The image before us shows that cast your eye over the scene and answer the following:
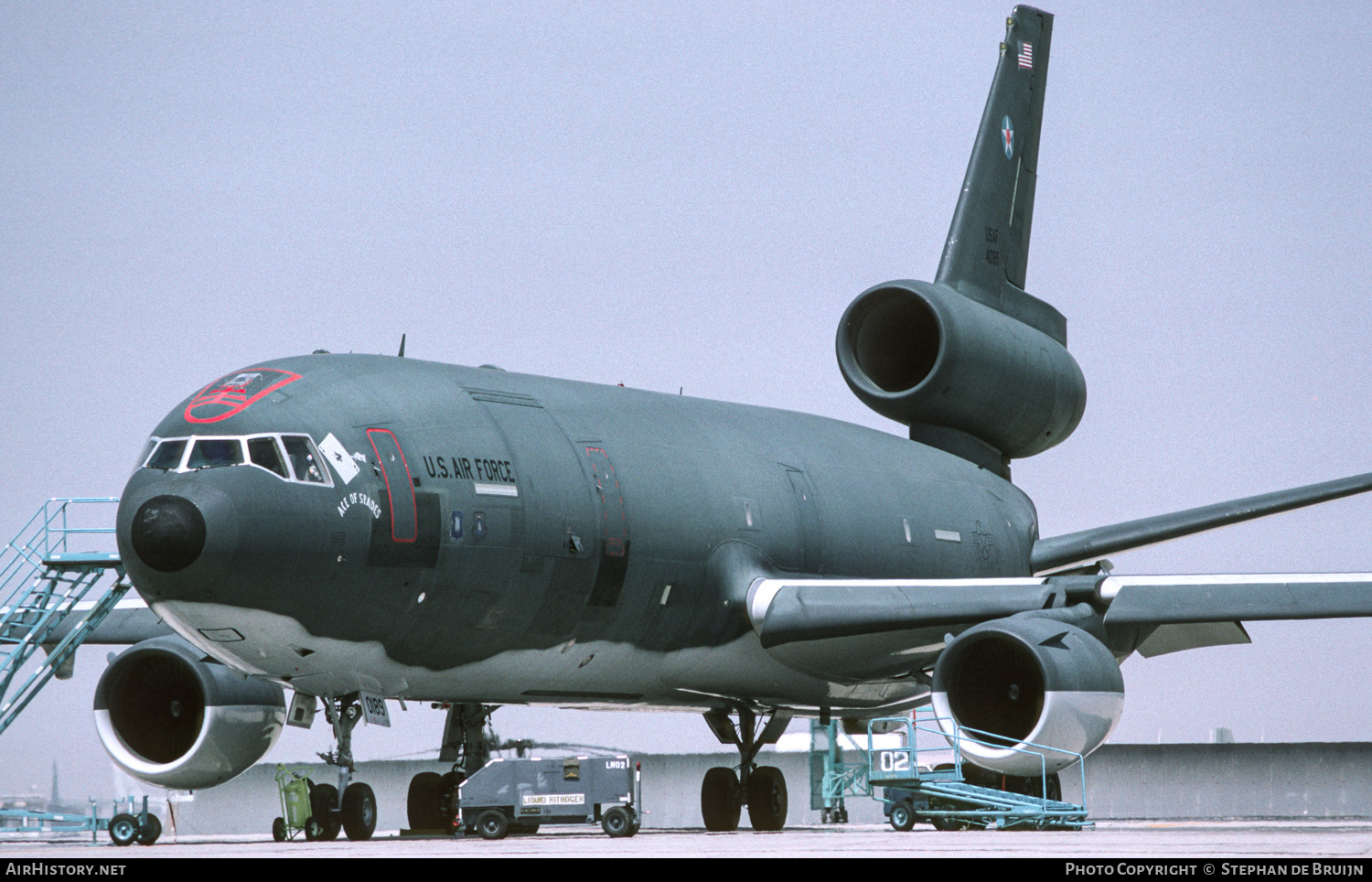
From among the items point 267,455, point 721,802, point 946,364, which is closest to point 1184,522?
point 946,364

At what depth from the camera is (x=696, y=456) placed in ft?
62.1

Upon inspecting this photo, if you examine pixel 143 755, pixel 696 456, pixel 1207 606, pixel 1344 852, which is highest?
pixel 696 456

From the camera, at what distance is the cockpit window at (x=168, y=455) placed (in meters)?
14.7

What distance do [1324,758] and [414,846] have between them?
19157 mm

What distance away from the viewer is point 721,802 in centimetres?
2075

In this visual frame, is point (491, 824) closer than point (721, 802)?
Yes

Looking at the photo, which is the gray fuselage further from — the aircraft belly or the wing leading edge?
the wing leading edge

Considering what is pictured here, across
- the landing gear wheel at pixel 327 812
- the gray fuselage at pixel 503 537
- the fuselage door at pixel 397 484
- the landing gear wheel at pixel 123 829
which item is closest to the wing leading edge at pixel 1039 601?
the gray fuselage at pixel 503 537

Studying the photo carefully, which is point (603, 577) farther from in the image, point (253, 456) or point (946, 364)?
point (946, 364)

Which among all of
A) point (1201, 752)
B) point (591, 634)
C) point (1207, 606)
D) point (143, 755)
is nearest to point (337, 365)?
point (591, 634)

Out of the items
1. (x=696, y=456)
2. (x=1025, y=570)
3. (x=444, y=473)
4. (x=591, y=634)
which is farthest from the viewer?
(x=1025, y=570)

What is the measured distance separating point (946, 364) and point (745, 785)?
6.45 metres

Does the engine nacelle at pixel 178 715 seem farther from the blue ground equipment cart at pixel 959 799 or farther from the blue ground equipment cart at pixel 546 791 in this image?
the blue ground equipment cart at pixel 959 799

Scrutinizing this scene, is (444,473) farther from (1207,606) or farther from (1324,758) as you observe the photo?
(1324,758)
